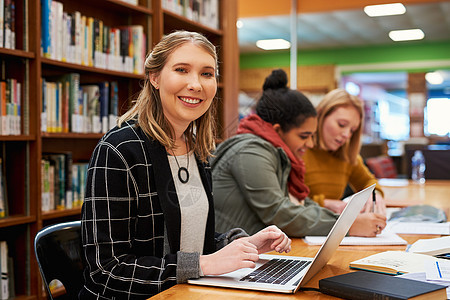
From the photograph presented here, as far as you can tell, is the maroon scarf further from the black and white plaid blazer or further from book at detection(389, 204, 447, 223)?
the black and white plaid blazer

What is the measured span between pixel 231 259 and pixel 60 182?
173 cm

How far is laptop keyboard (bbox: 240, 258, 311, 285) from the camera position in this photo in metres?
1.17

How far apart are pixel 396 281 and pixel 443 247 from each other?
448 mm

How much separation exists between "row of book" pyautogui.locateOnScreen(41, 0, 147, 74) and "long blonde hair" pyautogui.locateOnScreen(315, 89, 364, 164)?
3.87ft

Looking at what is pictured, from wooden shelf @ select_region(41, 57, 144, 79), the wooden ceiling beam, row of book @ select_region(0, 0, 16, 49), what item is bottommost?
wooden shelf @ select_region(41, 57, 144, 79)

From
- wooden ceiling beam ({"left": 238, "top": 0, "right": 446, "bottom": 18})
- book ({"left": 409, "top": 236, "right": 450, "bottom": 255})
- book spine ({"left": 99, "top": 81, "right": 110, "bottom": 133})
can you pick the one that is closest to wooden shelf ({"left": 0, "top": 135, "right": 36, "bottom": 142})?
book spine ({"left": 99, "top": 81, "right": 110, "bottom": 133})

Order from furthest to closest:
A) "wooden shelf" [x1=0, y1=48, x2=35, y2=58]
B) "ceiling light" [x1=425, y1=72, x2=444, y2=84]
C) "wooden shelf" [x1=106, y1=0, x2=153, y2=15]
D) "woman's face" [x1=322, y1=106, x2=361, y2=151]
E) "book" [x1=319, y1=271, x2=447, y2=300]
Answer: "ceiling light" [x1=425, y1=72, x2=444, y2=84] → "wooden shelf" [x1=106, y1=0, x2=153, y2=15] → "woman's face" [x1=322, y1=106, x2=361, y2=151] → "wooden shelf" [x1=0, y1=48, x2=35, y2=58] → "book" [x1=319, y1=271, x2=447, y2=300]

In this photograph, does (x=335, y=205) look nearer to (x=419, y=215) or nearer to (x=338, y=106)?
(x=419, y=215)

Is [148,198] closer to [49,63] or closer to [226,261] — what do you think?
[226,261]

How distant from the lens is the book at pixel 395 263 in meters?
1.22

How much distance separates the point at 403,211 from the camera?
2316mm

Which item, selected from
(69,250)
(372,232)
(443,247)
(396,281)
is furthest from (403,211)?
(69,250)

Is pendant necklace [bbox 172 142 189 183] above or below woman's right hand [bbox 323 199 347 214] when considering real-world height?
above

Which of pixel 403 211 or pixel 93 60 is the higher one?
pixel 93 60
